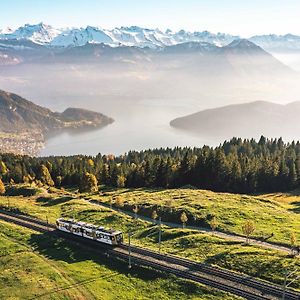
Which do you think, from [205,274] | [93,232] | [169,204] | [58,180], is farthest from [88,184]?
[205,274]

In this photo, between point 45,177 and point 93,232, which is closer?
point 93,232

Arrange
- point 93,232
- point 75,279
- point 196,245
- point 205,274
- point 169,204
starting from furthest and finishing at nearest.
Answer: point 169,204 < point 93,232 < point 196,245 < point 75,279 < point 205,274

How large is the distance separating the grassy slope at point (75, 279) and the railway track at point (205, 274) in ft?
6.53

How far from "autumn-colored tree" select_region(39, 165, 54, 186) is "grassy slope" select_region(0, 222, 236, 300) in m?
104

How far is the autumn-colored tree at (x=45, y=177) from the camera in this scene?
188425mm

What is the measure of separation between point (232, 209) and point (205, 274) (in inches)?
1631

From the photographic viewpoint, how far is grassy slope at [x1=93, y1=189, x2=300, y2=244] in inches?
3644

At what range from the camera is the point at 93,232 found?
86.3 m

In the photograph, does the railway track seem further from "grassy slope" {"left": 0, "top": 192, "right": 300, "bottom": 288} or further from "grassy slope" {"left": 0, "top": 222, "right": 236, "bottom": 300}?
"grassy slope" {"left": 0, "top": 192, "right": 300, "bottom": 288}

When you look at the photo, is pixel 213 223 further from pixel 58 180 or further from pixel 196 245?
pixel 58 180

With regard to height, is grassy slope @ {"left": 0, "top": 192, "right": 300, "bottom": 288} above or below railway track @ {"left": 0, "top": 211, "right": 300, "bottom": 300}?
above

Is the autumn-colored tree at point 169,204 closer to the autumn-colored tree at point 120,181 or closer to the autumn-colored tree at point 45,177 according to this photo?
the autumn-colored tree at point 120,181

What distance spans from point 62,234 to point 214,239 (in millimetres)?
35715

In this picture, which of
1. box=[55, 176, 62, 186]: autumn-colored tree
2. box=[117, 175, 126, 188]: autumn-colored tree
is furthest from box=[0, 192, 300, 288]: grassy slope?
box=[55, 176, 62, 186]: autumn-colored tree
